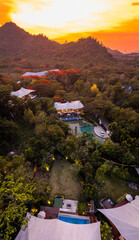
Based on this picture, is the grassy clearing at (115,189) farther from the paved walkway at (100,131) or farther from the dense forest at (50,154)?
the paved walkway at (100,131)

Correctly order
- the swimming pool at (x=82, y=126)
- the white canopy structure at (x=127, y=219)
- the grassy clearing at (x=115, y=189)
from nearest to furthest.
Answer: the white canopy structure at (x=127, y=219) < the grassy clearing at (x=115, y=189) < the swimming pool at (x=82, y=126)

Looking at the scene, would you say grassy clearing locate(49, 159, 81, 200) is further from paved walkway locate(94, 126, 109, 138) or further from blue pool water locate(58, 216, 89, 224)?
paved walkway locate(94, 126, 109, 138)

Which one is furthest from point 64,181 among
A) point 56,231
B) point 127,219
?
point 127,219

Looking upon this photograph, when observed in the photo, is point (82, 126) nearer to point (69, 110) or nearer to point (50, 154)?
point (69, 110)

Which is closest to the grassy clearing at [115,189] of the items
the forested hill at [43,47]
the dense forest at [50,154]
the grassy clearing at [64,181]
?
the dense forest at [50,154]

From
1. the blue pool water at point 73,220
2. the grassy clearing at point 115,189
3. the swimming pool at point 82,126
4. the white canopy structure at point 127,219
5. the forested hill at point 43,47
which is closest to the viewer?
the white canopy structure at point 127,219

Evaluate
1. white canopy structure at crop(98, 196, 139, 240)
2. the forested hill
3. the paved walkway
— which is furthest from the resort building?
the forested hill

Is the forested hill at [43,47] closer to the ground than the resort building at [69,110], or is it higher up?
higher up
